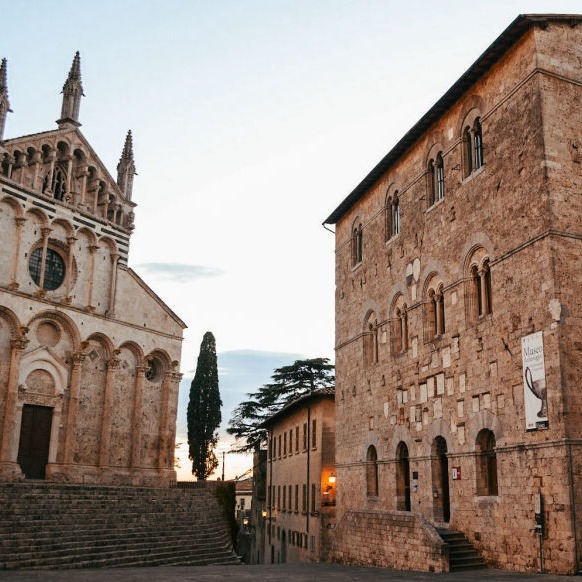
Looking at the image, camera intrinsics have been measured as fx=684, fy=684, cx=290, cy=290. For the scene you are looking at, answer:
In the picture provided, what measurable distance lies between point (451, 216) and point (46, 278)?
61.3 feet

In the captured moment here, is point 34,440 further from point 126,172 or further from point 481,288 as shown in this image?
point 481,288

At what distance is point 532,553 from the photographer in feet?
49.2

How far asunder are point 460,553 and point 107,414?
18.8 meters

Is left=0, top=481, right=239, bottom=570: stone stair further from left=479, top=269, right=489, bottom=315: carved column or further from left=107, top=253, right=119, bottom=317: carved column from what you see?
left=479, top=269, right=489, bottom=315: carved column

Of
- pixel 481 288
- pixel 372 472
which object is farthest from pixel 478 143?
pixel 372 472

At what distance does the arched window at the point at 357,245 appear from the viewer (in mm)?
26641

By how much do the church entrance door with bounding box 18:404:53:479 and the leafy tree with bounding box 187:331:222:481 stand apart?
1318 cm

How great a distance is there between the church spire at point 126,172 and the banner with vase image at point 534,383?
2443 centimetres

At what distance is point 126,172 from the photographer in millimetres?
35219

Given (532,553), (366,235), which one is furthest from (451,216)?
(532,553)

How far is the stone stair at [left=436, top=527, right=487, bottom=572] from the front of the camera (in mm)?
16531

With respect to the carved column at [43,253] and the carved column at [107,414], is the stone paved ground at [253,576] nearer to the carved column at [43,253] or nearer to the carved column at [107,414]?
the carved column at [107,414]

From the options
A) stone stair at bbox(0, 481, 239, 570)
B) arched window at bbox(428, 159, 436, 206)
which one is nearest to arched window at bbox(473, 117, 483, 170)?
arched window at bbox(428, 159, 436, 206)

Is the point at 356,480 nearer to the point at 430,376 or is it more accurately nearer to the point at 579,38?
the point at 430,376
